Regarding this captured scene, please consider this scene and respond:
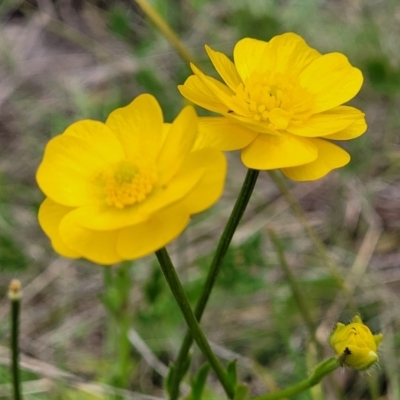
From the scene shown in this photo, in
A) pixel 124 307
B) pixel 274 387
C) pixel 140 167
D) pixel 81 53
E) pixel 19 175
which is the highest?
pixel 81 53

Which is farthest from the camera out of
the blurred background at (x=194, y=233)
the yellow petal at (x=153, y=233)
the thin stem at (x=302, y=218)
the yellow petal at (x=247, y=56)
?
the blurred background at (x=194, y=233)

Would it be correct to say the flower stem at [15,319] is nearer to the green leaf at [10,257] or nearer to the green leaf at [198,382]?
the green leaf at [198,382]

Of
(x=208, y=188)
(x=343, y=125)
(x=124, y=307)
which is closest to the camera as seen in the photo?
(x=208, y=188)

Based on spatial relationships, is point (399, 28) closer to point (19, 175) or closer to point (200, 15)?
point (200, 15)

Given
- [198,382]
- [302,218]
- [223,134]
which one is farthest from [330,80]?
[302,218]

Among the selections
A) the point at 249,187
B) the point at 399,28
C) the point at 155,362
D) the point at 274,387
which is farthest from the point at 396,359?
the point at 399,28

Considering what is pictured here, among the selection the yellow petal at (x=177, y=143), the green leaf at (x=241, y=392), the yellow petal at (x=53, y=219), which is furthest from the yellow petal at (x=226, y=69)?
the green leaf at (x=241, y=392)

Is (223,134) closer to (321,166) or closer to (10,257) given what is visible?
(321,166)
